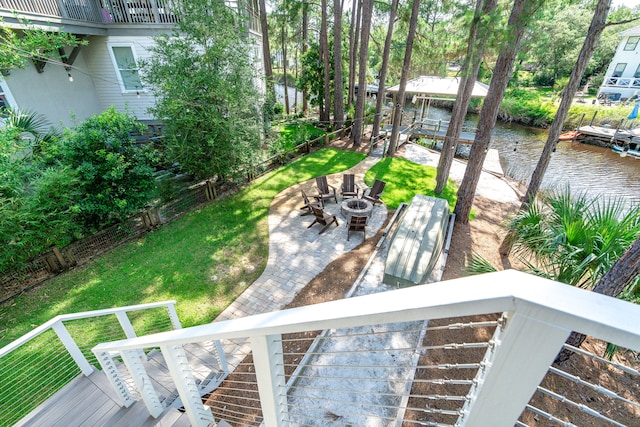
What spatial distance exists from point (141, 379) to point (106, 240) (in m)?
6.70

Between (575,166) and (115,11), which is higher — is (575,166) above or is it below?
below

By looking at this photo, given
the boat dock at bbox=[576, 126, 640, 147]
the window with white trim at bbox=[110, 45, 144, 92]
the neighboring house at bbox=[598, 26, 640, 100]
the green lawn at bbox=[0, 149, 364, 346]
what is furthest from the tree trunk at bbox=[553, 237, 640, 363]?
the neighboring house at bbox=[598, 26, 640, 100]

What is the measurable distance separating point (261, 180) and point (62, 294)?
7983 millimetres

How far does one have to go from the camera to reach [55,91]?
10898 millimetres

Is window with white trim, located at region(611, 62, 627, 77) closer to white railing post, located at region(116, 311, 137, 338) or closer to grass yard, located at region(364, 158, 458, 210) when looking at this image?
grass yard, located at region(364, 158, 458, 210)

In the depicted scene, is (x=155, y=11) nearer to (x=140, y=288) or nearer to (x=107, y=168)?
(x=107, y=168)

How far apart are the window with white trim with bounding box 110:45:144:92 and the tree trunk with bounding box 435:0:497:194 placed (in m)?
12.8

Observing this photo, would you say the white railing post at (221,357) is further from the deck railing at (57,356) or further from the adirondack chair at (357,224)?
the adirondack chair at (357,224)

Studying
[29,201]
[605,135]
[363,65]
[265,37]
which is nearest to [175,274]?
[29,201]

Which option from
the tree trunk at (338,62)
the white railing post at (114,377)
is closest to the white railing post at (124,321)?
the white railing post at (114,377)

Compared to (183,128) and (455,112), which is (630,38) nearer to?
(455,112)

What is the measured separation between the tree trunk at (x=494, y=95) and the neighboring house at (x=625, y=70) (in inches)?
1338

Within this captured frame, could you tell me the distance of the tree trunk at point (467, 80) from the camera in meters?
7.54

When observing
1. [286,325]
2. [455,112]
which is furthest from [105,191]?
[455,112]
